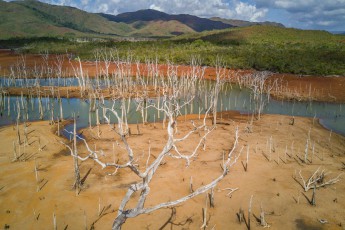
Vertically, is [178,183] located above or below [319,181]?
below

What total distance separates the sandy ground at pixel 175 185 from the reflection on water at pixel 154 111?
4.06 m

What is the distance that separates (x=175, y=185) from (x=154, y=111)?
13167mm

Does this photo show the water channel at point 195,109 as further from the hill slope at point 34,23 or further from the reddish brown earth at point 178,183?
the hill slope at point 34,23

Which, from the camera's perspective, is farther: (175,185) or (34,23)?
(34,23)

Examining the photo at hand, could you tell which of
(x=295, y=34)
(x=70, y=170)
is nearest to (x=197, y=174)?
(x=70, y=170)

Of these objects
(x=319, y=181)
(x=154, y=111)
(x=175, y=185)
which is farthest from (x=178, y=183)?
(x=154, y=111)

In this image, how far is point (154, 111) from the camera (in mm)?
24250

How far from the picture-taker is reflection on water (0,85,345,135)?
20.9m

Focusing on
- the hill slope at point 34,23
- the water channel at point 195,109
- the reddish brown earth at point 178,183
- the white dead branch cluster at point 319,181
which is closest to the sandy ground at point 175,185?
the reddish brown earth at point 178,183

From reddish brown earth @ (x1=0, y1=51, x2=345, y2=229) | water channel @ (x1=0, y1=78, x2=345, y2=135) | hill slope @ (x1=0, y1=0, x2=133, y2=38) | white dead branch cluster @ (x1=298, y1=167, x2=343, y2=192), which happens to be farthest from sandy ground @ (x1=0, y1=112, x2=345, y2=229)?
hill slope @ (x1=0, y1=0, x2=133, y2=38)

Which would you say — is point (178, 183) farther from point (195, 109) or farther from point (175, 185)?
point (195, 109)

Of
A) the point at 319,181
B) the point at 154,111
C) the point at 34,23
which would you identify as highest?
the point at 34,23

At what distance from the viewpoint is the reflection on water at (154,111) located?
20938 mm

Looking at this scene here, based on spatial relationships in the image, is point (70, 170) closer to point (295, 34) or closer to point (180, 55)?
point (180, 55)
